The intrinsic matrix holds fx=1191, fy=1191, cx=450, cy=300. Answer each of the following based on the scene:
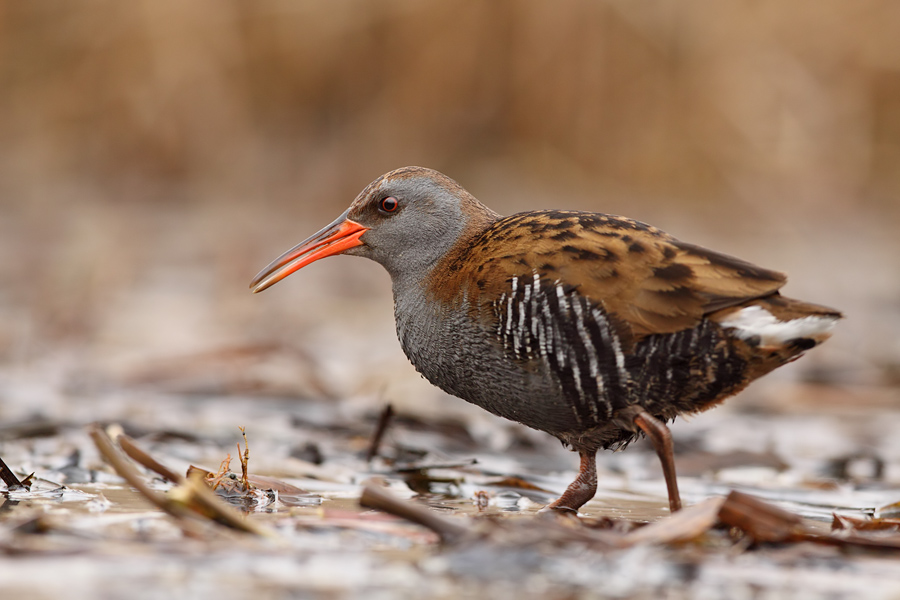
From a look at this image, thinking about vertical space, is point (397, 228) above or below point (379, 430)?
above

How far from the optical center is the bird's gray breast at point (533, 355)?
3688mm

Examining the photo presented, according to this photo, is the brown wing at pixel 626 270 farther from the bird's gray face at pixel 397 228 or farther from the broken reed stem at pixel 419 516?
the broken reed stem at pixel 419 516

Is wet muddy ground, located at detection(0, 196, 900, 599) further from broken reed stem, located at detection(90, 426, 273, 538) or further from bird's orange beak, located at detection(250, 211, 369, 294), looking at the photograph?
bird's orange beak, located at detection(250, 211, 369, 294)

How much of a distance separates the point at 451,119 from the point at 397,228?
22.8 ft

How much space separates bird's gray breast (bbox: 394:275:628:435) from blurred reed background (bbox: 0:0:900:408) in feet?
17.9

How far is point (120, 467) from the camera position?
3.03 meters

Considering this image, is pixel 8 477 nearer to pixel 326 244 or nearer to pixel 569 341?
pixel 326 244

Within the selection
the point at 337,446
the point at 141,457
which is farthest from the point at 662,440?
the point at 337,446

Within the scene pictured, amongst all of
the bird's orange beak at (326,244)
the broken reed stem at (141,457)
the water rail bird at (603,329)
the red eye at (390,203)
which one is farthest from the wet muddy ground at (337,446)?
the red eye at (390,203)

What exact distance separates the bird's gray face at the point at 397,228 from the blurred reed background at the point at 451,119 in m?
4.77

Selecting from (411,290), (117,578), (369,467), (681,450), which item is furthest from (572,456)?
(117,578)

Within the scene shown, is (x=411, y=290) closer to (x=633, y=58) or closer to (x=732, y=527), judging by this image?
(x=732, y=527)

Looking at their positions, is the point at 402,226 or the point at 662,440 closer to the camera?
the point at 662,440

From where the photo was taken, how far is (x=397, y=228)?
452 centimetres
